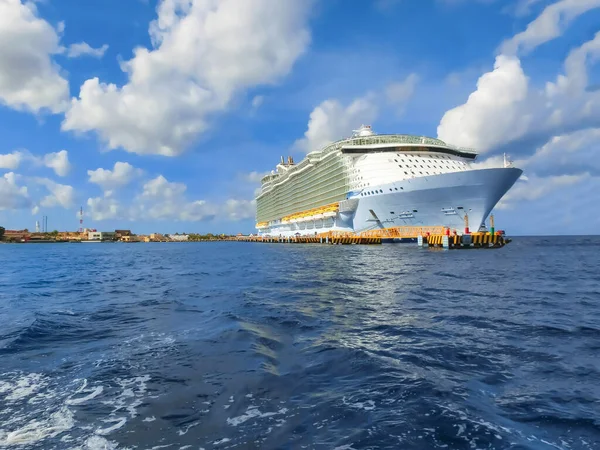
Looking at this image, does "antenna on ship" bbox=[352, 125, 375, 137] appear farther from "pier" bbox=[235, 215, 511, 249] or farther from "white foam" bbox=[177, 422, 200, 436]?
"white foam" bbox=[177, 422, 200, 436]

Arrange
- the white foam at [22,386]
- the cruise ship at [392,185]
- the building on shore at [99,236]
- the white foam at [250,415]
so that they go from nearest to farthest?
the white foam at [250,415] → the white foam at [22,386] → the cruise ship at [392,185] → the building on shore at [99,236]

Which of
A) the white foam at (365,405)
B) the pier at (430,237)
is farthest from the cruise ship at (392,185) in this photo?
the white foam at (365,405)

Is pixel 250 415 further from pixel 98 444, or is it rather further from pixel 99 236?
pixel 99 236

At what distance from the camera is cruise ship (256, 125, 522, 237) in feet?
134

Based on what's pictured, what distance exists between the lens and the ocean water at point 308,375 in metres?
4.21

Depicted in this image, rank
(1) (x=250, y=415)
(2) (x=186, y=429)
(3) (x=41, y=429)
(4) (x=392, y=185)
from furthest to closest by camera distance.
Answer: (4) (x=392, y=185), (1) (x=250, y=415), (3) (x=41, y=429), (2) (x=186, y=429)

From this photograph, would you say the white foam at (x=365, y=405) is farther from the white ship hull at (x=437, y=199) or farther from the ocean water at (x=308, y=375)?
the white ship hull at (x=437, y=199)

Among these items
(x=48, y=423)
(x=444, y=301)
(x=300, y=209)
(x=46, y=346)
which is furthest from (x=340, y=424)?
(x=300, y=209)

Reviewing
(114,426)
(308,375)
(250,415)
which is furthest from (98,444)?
(308,375)

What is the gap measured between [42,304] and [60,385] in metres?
10.4

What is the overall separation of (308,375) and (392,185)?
140 ft

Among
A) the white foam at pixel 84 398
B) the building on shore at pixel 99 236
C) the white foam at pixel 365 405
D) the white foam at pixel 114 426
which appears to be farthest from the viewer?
the building on shore at pixel 99 236

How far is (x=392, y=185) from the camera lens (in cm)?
Answer: 4641

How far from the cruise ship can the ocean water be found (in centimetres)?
3004
